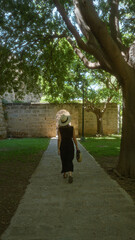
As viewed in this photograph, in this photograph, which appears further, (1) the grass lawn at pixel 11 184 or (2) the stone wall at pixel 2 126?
(2) the stone wall at pixel 2 126

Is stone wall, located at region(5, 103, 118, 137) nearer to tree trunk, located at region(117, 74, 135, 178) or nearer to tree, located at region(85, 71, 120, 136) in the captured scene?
tree, located at region(85, 71, 120, 136)

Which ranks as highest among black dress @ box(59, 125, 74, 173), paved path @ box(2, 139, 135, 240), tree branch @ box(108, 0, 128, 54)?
tree branch @ box(108, 0, 128, 54)

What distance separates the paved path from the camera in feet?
10.0

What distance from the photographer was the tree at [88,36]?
638 cm

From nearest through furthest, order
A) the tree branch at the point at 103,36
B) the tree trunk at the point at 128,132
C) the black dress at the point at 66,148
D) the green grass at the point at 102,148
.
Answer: the tree branch at the point at 103,36, the black dress at the point at 66,148, the tree trunk at the point at 128,132, the green grass at the point at 102,148

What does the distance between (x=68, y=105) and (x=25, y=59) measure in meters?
15.5

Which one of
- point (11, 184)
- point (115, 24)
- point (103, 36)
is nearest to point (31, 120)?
point (115, 24)

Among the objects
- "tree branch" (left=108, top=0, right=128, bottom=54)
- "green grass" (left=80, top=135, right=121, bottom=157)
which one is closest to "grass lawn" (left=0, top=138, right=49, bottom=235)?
"green grass" (left=80, top=135, right=121, bottom=157)

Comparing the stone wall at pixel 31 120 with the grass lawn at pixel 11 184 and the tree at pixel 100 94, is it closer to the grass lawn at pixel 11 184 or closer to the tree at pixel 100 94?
the tree at pixel 100 94

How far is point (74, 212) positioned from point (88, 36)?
16.5 ft

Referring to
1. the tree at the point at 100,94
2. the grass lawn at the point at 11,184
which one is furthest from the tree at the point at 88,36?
the tree at the point at 100,94

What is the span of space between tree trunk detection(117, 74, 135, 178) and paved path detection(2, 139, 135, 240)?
2.81 ft

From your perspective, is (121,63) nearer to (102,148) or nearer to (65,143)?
(65,143)

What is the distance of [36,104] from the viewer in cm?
2656
